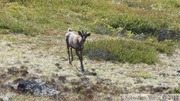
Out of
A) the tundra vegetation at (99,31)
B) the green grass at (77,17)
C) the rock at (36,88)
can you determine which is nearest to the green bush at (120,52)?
the tundra vegetation at (99,31)

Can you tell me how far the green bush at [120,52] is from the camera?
59.8ft

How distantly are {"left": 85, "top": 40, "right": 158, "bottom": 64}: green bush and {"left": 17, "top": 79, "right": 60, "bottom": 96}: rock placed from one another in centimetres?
483

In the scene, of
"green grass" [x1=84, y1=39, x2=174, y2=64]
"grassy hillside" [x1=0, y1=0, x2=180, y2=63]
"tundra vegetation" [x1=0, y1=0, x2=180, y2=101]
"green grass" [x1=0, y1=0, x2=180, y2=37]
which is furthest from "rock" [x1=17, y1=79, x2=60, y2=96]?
"green grass" [x1=0, y1=0, x2=180, y2=37]

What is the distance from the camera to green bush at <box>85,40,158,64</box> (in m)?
18.2

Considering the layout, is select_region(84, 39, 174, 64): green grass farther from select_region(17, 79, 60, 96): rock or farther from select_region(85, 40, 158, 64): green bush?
select_region(17, 79, 60, 96): rock

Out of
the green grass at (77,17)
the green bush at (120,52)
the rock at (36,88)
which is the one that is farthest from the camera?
the green grass at (77,17)

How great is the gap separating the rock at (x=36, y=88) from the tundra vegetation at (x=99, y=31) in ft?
1.16

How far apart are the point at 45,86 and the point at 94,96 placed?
1.81 metres

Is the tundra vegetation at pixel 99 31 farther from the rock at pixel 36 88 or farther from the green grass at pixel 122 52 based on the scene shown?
the rock at pixel 36 88

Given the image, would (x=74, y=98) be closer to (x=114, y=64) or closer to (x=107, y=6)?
(x=114, y=64)

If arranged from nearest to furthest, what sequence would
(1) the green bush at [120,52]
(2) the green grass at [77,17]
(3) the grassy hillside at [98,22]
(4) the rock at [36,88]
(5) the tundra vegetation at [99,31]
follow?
(4) the rock at [36,88] < (5) the tundra vegetation at [99,31] < (1) the green bush at [120,52] < (3) the grassy hillside at [98,22] < (2) the green grass at [77,17]

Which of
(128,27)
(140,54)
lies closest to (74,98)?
(140,54)

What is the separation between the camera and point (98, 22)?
27.7 metres

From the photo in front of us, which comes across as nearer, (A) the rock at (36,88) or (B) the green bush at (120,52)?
(A) the rock at (36,88)
